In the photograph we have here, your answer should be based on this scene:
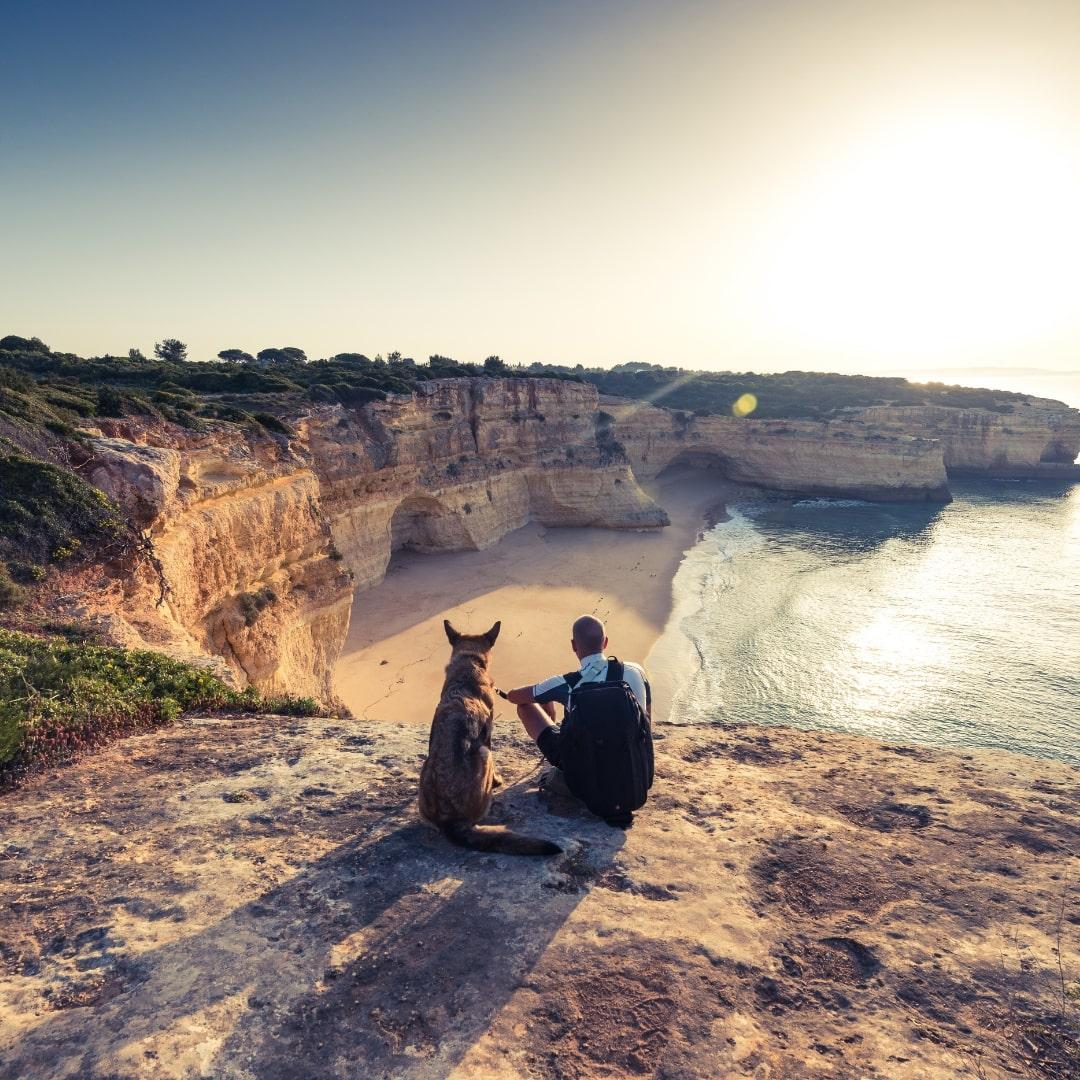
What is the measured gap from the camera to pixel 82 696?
20.3 feet

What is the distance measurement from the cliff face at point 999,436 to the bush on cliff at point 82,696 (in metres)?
64.0

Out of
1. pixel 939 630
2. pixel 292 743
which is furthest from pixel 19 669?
pixel 939 630

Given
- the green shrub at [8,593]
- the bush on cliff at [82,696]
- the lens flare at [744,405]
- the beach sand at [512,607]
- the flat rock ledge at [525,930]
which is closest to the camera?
the flat rock ledge at [525,930]

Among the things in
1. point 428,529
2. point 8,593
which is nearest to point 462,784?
point 8,593

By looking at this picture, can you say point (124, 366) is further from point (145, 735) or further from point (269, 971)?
point (269, 971)

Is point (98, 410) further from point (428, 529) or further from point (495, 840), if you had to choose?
point (428, 529)

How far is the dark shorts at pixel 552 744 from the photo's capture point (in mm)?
5234

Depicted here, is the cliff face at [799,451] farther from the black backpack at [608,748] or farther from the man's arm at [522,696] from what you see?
the black backpack at [608,748]

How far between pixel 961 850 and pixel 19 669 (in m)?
9.27

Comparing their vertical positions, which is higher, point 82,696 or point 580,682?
point 580,682

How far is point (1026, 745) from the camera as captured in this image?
16500mm

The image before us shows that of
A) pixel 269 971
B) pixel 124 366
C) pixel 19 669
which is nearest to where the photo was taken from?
pixel 269 971

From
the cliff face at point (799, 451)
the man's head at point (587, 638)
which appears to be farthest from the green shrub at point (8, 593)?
the cliff face at point (799, 451)

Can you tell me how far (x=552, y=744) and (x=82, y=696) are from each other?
5.09m
